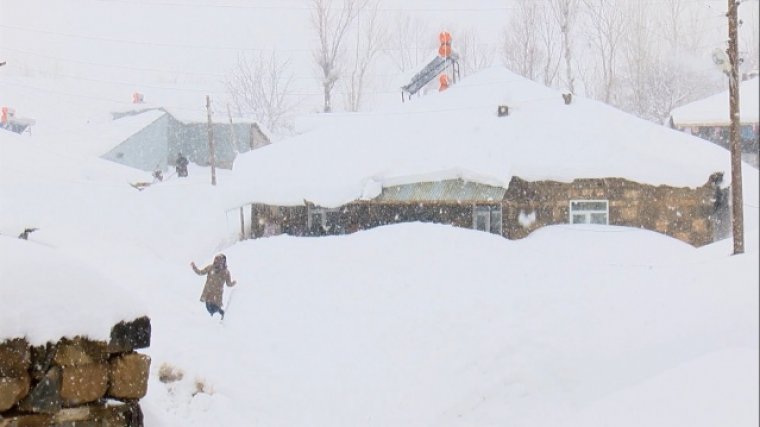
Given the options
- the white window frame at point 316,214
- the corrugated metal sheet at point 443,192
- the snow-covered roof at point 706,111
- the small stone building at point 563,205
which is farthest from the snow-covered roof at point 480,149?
the snow-covered roof at point 706,111

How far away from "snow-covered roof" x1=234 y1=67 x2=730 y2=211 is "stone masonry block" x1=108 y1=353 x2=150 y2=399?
40.3 ft

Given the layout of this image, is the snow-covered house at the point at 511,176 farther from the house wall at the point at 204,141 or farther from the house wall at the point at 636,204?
the house wall at the point at 204,141

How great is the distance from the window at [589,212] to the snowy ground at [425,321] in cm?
81

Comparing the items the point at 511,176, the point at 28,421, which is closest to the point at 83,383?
the point at 28,421

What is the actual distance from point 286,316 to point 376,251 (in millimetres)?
3402

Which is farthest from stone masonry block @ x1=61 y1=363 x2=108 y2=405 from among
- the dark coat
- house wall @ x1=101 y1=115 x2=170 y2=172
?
house wall @ x1=101 y1=115 x2=170 y2=172

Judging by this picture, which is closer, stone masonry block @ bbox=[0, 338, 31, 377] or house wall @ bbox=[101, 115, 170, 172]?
stone masonry block @ bbox=[0, 338, 31, 377]

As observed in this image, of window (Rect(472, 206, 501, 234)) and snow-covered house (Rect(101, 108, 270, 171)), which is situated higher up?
snow-covered house (Rect(101, 108, 270, 171))

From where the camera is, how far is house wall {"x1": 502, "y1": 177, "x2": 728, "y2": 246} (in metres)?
15.9

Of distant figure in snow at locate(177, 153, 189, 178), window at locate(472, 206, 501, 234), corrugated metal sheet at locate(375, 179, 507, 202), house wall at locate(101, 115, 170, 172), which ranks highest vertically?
house wall at locate(101, 115, 170, 172)

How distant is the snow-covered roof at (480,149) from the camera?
15.8 m

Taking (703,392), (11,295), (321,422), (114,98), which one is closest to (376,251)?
(321,422)

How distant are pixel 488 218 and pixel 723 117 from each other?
7218 millimetres

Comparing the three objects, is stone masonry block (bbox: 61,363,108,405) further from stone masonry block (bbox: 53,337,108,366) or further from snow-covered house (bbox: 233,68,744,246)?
snow-covered house (bbox: 233,68,744,246)
